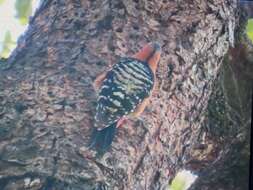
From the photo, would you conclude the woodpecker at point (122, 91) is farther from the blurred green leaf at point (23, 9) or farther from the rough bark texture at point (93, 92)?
the blurred green leaf at point (23, 9)

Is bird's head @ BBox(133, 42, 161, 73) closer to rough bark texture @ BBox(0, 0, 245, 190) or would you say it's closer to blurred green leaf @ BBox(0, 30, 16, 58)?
rough bark texture @ BBox(0, 0, 245, 190)

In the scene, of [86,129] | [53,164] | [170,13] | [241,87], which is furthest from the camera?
[241,87]

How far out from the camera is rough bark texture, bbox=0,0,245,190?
122cm

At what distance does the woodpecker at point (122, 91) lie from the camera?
1304 millimetres

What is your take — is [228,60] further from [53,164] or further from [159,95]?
[53,164]

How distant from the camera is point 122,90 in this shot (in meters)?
1.37

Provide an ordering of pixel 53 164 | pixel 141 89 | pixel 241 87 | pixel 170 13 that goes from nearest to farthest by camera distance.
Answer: pixel 53 164 < pixel 141 89 < pixel 170 13 < pixel 241 87

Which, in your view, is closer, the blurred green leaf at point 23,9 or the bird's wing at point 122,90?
the bird's wing at point 122,90

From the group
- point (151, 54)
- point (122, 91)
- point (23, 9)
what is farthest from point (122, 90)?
point (23, 9)

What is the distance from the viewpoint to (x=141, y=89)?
1.40 m

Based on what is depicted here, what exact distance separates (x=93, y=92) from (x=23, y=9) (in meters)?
0.92

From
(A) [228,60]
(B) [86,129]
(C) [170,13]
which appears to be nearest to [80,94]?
(B) [86,129]

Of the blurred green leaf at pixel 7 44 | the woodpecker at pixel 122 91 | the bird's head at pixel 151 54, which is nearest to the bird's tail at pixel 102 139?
the woodpecker at pixel 122 91

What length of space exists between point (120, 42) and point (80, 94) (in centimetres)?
19
